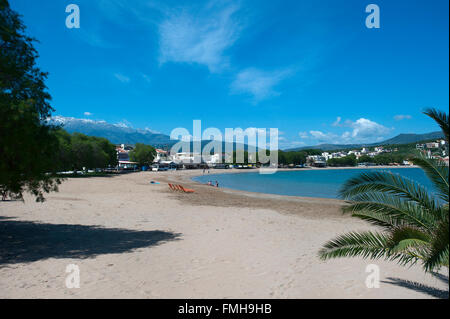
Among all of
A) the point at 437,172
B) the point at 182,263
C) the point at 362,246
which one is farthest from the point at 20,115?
the point at 437,172

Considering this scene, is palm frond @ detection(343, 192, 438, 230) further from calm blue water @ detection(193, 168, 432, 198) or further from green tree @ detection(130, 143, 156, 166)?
green tree @ detection(130, 143, 156, 166)

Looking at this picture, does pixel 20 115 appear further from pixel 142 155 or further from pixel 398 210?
pixel 142 155

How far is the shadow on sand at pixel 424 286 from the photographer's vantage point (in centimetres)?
485

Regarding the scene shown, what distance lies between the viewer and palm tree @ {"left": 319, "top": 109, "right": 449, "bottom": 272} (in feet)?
14.6

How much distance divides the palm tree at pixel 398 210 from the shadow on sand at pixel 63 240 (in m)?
6.29

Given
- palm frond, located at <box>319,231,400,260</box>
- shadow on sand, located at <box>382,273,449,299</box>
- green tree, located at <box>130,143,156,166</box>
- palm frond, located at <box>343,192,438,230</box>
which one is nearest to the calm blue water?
shadow on sand, located at <box>382,273,449,299</box>

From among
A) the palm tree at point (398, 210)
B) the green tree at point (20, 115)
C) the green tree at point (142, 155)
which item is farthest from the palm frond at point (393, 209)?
the green tree at point (142, 155)

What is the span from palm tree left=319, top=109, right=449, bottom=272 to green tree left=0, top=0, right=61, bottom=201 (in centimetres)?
733

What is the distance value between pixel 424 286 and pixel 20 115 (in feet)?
32.8

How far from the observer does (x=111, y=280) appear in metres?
5.49

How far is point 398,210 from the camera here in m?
4.95

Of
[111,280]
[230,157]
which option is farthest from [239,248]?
[230,157]
